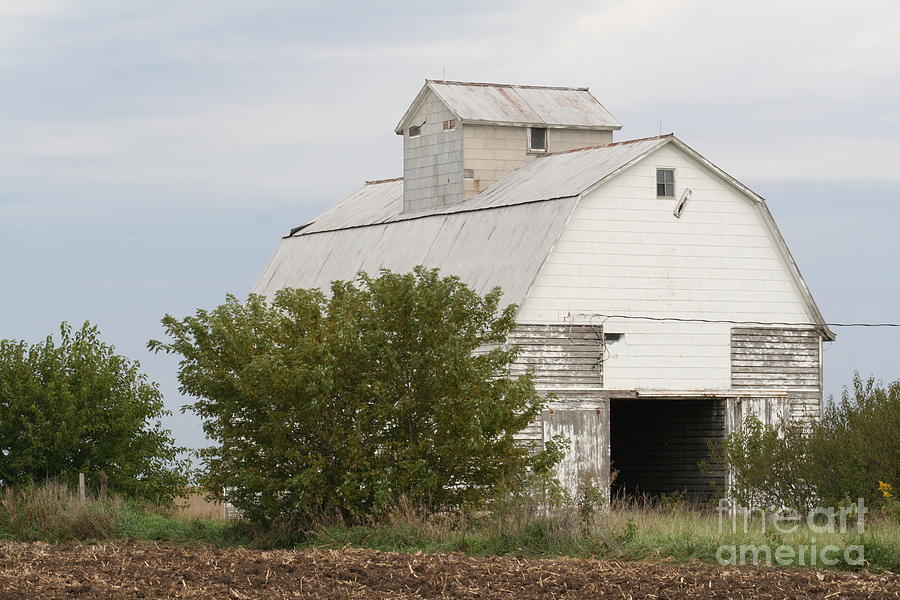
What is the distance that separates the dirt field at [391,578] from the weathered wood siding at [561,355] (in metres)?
9.67

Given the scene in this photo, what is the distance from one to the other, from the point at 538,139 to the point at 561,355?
8.14m

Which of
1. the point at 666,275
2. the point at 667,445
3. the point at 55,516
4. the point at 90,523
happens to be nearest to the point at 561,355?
Answer: the point at 666,275

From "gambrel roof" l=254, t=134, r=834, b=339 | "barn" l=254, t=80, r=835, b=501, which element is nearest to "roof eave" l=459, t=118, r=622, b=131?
"barn" l=254, t=80, r=835, b=501

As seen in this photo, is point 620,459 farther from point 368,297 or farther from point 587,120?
point 368,297

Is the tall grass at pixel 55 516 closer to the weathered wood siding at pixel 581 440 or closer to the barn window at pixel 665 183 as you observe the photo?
the weathered wood siding at pixel 581 440

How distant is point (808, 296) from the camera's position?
28922mm

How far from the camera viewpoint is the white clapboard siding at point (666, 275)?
2708 cm

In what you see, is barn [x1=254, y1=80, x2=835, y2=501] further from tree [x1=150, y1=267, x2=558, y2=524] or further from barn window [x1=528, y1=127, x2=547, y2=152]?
tree [x1=150, y1=267, x2=558, y2=524]

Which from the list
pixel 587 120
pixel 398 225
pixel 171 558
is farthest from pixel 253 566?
pixel 587 120

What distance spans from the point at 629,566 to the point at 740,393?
1272cm

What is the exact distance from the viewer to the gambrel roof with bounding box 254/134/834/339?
89.4 ft

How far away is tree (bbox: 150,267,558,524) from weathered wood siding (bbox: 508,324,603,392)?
14.9 ft

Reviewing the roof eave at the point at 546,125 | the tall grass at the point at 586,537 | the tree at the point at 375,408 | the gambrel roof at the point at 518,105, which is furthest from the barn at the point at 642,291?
the tall grass at the point at 586,537

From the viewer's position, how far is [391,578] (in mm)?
14867
